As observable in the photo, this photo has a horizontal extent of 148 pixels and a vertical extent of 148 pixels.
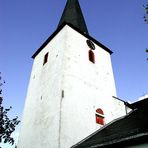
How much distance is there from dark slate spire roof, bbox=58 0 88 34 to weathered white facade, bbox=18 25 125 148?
7.54 feet

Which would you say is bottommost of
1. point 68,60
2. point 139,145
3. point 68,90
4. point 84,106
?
point 139,145

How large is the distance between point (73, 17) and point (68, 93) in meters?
10.3

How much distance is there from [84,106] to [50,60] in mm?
5075

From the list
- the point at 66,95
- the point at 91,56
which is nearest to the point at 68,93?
the point at 66,95

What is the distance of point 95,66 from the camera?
15.4 meters

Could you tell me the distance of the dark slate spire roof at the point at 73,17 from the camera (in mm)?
18400

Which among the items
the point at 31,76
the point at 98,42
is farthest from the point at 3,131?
the point at 98,42

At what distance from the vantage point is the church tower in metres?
10.6

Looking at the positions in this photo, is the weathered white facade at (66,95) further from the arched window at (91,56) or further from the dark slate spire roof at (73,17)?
the dark slate spire roof at (73,17)

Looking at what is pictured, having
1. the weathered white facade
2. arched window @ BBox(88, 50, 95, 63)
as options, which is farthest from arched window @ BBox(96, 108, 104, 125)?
arched window @ BBox(88, 50, 95, 63)

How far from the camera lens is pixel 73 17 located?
1923 cm

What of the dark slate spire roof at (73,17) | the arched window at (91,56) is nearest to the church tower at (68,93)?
the arched window at (91,56)

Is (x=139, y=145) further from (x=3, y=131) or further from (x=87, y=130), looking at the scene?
(x=3, y=131)

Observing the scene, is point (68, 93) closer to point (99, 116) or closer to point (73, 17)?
point (99, 116)
